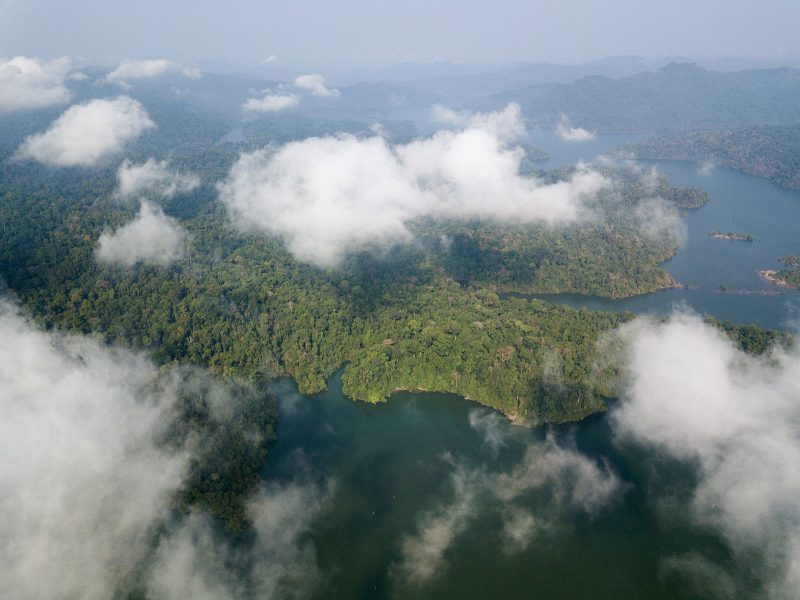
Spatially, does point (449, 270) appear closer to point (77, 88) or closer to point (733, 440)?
point (733, 440)

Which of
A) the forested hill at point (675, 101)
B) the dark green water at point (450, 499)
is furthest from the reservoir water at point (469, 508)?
the forested hill at point (675, 101)

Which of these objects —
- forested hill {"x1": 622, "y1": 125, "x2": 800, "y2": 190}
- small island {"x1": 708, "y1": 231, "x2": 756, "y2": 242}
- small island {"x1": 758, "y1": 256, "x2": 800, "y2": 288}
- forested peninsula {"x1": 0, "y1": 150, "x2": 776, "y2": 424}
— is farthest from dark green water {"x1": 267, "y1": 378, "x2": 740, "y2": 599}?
forested hill {"x1": 622, "y1": 125, "x2": 800, "y2": 190}

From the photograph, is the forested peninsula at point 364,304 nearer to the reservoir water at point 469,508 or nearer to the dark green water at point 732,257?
the reservoir water at point 469,508

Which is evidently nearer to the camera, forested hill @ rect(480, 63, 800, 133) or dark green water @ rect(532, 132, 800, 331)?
dark green water @ rect(532, 132, 800, 331)

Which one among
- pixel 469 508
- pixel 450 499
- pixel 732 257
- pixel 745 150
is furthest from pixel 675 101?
pixel 469 508

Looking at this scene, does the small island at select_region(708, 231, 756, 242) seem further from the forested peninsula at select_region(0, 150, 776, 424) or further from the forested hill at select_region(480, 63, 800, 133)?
the forested hill at select_region(480, 63, 800, 133)
